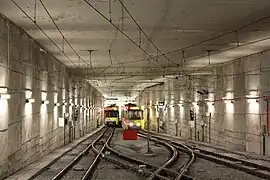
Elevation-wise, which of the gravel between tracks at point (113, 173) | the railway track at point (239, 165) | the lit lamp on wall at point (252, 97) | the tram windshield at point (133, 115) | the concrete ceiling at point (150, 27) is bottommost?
the gravel between tracks at point (113, 173)

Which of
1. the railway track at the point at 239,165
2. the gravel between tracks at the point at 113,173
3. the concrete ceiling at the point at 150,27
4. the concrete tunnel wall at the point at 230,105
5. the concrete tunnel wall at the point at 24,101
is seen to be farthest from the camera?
the concrete tunnel wall at the point at 230,105

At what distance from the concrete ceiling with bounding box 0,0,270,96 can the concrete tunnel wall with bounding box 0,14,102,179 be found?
65cm

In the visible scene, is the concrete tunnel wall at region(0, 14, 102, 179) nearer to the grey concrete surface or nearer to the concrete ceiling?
the grey concrete surface

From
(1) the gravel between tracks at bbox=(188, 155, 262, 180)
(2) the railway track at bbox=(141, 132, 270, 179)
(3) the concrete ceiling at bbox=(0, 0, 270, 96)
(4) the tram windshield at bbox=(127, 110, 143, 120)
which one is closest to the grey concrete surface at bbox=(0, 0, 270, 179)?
(3) the concrete ceiling at bbox=(0, 0, 270, 96)

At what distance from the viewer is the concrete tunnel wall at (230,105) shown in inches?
753

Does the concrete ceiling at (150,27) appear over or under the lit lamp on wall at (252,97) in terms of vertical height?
over

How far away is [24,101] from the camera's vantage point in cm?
1440

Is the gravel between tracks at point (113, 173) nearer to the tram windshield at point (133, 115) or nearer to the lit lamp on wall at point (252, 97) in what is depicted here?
the lit lamp on wall at point (252, 97)

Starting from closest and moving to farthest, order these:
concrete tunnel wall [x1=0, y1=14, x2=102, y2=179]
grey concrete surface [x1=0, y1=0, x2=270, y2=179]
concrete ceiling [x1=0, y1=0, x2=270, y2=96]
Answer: concrete ceiling [x1=0, y1=0, x2=270, y2=96] → grey concrete surface [x1=0, y1=0, x2=270, y2=179] → concrete tunnel wall [x1=0, y1=14, x2=102, y2=179]

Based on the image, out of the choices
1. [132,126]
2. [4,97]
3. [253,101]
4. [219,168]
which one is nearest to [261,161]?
[219,168]

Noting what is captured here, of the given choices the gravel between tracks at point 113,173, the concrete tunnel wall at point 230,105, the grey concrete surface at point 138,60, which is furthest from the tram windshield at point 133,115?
the gravel between tracks at point 113,173

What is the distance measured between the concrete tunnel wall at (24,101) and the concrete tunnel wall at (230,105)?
483cm

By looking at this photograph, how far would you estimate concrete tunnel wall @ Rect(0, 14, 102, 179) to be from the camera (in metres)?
12.1

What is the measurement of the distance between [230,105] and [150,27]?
10.0 m
